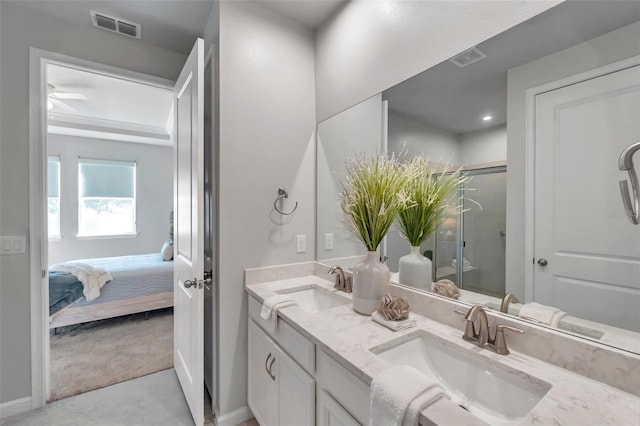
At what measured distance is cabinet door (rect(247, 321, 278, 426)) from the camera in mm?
1354

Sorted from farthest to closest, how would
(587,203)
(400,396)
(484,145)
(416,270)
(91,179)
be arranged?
1. (91,179)
2. (416,270)
3. (484,145)
4. (587,203)
5. (400,396)

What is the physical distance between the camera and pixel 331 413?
37.7 inches

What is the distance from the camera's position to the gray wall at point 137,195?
453 centimetres

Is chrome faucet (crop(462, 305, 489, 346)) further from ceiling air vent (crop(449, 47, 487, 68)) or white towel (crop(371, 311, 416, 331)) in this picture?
ceiling air vent (crop(449, 47, 487, 68))

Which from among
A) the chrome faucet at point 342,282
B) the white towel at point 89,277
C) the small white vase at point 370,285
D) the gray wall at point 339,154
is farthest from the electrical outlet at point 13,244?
the small white vase at point 370,285

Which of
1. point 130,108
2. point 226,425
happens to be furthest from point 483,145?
point 130,108

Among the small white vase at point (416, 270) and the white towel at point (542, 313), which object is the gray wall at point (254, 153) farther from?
the white towel at point (542, 313)

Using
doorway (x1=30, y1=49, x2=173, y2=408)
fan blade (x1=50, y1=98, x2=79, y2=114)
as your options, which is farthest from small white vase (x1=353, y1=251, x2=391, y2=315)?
fan blade (x1=50, y1=98, x2=79, y2=114)

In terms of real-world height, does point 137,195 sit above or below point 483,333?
above

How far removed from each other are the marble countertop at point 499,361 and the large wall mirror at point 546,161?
0.47ft

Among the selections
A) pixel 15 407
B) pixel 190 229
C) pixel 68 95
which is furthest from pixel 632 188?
pixel 68 95

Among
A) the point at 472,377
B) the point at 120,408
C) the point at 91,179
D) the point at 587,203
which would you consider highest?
the point at 91,179

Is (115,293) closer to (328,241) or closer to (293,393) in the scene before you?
(328,241)

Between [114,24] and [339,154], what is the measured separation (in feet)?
5.91
